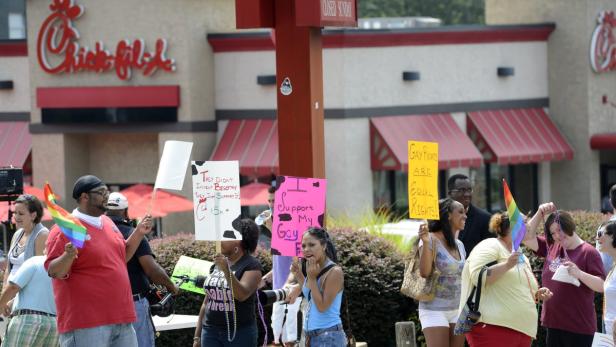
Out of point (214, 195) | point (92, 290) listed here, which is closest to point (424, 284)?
point (214, 195)

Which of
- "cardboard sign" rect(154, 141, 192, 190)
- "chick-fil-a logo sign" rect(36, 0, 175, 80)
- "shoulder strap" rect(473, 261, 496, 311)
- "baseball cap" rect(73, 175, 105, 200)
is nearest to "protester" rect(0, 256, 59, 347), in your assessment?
"baseball cap" rect(73, 175, 105, 200)

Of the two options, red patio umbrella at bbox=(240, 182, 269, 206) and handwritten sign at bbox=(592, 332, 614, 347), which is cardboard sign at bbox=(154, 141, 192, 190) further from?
red patio umbrella at bbox=(240, 182, 269, 206)

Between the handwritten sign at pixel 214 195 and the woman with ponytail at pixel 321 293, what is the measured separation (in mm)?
749

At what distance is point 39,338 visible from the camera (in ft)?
32.0

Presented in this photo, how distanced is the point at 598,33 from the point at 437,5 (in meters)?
24.6

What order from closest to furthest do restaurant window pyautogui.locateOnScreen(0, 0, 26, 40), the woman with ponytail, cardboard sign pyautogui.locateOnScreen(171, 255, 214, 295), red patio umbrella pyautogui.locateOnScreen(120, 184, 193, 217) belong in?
the woman with ponytail, cardboard sign pyautogui.locateOnScreen(171, 255, 214, 295), red patio umbrella pyautogui.locateOnScreen(120, 184, 193, 217), restaurant window pyautogui.locateOnScreen(0, 0, 26, 40)

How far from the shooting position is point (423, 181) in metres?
10.1

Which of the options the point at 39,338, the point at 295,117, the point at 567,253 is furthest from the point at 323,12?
the point at 39,338

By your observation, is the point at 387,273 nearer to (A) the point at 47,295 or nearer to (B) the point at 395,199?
(A) the point at 47,295

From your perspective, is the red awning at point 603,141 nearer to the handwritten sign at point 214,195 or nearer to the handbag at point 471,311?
the handbag at point 471,311

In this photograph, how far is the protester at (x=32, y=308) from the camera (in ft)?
31.9

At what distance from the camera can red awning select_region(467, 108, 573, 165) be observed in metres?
27.7

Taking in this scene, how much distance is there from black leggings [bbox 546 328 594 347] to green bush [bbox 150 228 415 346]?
86.3 inches

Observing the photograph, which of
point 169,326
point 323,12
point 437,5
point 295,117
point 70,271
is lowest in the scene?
point 169,326
